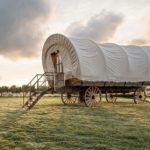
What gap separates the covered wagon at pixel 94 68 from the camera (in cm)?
1817

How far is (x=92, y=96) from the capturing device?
62.2 feet

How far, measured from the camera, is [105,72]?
18.7 metres

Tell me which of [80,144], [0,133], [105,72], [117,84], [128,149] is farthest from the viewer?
[117,84]

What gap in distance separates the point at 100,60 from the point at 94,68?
694 mm

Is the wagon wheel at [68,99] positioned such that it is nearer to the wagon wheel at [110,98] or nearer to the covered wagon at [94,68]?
the covered wagon at [94,68]

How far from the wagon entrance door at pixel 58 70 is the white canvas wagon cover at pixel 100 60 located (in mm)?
376

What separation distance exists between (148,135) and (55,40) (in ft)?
44.2

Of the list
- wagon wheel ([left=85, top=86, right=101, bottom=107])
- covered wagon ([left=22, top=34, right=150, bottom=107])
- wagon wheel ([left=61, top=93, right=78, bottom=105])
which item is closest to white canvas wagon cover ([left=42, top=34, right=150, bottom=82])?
covered wagon ([left=22, top=34, right=150, bottom=107])

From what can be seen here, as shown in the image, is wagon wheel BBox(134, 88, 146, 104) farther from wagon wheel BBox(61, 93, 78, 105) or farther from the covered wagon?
wagon wheel BBox(61, 93, 78, 105)

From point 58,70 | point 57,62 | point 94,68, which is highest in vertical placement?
point 57,62

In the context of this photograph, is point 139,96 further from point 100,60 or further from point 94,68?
point 94,68

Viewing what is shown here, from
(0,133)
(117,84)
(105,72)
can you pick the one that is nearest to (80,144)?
(0,133)

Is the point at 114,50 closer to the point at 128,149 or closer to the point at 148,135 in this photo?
the point at 148,135

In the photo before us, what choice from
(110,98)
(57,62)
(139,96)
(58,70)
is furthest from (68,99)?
(139,96)
